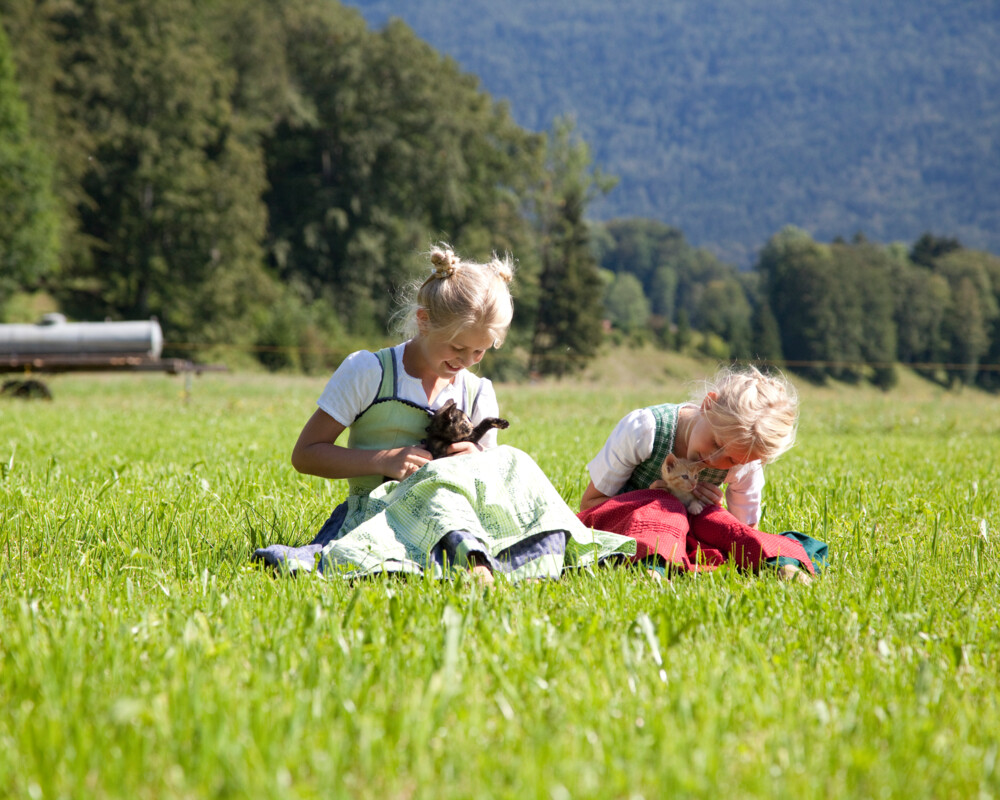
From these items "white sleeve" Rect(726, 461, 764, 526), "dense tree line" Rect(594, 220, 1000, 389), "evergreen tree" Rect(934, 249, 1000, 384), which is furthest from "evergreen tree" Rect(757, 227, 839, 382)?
"white sleeve" Rect(726, 461, 764, 526)

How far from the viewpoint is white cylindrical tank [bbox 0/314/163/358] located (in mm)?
18531

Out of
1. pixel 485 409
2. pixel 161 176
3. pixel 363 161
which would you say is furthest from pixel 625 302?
pixel 485 409

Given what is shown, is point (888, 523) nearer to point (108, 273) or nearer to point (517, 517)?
point (517, 517)

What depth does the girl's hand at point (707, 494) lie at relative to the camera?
4.10 m

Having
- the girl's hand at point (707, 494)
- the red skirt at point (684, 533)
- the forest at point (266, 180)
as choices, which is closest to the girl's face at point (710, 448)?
the girl's hand at point (707, 494)

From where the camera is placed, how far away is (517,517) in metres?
3.55

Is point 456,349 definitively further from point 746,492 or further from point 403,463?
point 746,492

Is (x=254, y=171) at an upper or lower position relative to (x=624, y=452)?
upper

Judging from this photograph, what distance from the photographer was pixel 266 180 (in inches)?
1807

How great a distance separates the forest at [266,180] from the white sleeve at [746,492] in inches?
998

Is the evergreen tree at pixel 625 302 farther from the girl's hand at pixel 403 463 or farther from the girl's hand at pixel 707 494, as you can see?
the girl's hand at pixel 403 463

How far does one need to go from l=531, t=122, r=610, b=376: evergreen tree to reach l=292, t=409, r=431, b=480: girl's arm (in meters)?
49.4

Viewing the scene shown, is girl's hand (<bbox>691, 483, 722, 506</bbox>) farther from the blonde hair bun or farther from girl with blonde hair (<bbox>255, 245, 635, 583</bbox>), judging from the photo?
the blonde hair bun

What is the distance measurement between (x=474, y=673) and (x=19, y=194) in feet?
121
